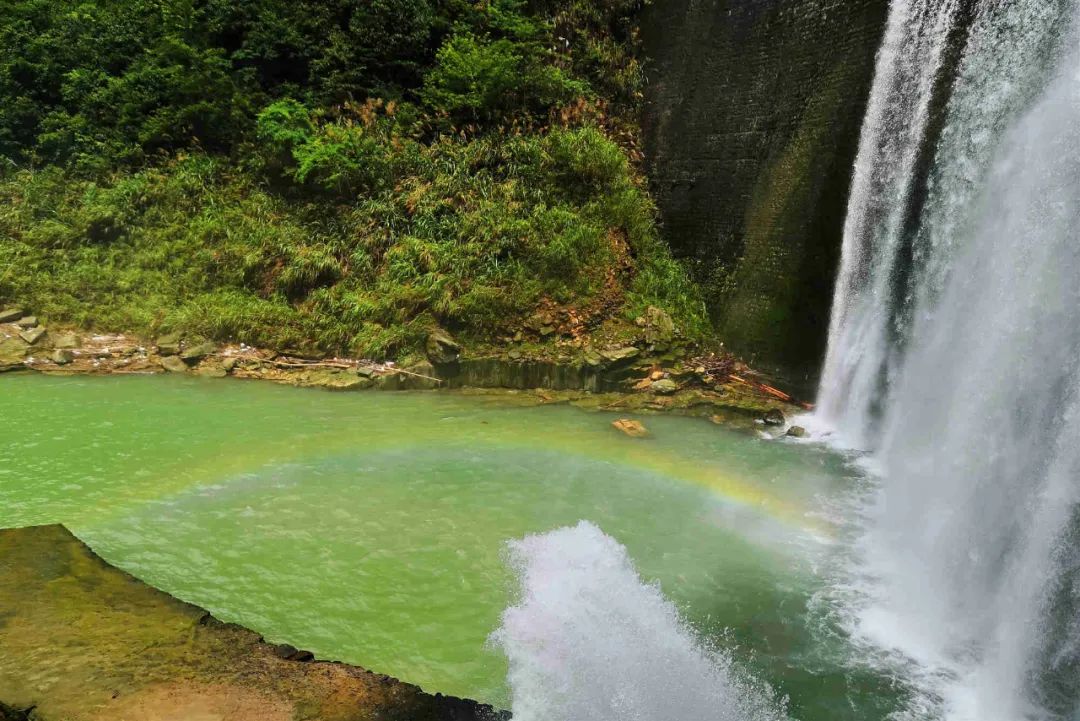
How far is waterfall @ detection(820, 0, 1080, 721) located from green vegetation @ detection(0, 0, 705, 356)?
11.3 feet

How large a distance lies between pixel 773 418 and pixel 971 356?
2.77 m

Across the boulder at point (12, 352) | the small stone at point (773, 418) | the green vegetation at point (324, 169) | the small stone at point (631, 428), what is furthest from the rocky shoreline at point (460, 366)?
the small stone at point (631, 428)

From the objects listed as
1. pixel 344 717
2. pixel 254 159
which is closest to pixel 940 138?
pixel 344 717

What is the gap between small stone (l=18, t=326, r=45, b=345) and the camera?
9.97m

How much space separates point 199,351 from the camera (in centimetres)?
1018

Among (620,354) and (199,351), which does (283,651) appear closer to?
(620,354)

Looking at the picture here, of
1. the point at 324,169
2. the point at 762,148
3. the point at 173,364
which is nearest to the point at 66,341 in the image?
the point at 173,364

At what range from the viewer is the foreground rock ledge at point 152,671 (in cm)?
267

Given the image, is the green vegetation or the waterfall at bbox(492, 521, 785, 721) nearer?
the waterfall at bbox(492, 521, 785, 721)

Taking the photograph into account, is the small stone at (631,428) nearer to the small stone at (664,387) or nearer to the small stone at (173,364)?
the small stone at (664,387)

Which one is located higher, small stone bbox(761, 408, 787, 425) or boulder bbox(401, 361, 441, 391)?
small stone bbox(761, 408, 787, 425)

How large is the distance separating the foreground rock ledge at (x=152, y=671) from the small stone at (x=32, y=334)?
26.6 ft

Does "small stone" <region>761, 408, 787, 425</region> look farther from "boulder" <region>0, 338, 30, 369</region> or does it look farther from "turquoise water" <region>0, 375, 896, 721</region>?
"boulder" <region>0, 338, 30, 369</region>

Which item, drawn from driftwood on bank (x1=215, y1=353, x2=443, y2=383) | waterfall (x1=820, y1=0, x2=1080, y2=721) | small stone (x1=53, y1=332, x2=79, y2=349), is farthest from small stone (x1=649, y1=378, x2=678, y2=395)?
small stone (x1=53, y1=332, x2=79, y2=349)
